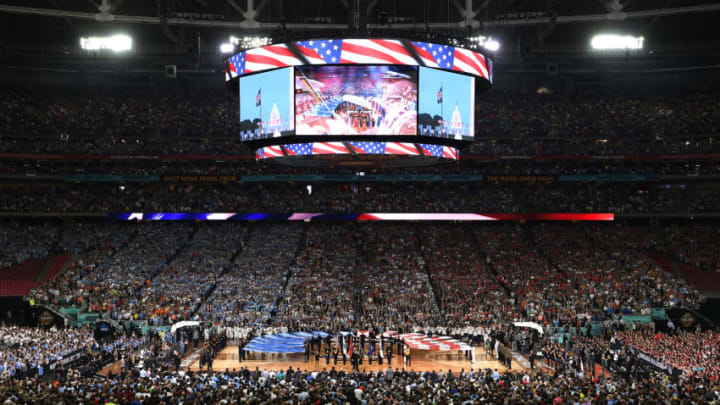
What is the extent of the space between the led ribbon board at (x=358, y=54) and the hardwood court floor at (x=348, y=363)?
15991 millimetres

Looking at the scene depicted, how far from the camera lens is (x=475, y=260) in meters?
49.0

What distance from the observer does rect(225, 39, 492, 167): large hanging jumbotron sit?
23.0 metres

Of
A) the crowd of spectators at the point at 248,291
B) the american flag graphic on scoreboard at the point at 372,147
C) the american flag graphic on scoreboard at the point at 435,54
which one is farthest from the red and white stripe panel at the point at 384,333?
the american flag graphic on scoreboard at the point at 435,54

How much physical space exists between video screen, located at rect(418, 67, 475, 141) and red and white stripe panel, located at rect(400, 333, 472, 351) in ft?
40.0

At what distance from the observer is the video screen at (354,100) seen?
23609mm

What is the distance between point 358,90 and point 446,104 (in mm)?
3744

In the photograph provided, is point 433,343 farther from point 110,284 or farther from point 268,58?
point 110,284

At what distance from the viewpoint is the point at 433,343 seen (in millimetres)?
32562

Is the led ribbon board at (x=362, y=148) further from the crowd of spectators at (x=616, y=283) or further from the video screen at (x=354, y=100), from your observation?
the crowd of spectators at (x=616, y=283)

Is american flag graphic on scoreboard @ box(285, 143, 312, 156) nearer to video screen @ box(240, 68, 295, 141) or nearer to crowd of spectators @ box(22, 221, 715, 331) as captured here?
video screen @ box(240, 68, 295, 141)

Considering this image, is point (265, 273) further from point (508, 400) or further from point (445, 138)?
point (508, 400)

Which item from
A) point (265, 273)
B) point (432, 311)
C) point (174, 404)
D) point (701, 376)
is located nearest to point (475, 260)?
point (432, 311)

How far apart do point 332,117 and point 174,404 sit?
11.9 metres

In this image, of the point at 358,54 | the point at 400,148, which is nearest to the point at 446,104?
the point at 400,148
